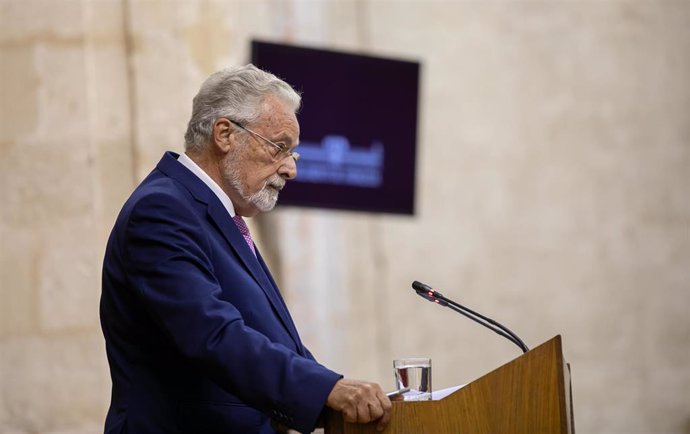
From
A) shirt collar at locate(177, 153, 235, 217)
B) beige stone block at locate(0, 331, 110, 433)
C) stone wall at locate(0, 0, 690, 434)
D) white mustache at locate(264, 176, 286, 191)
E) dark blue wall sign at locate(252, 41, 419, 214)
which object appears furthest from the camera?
stone wall at locate(0, 0, 690, 434)

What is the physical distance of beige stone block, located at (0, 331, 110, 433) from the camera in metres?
5.37

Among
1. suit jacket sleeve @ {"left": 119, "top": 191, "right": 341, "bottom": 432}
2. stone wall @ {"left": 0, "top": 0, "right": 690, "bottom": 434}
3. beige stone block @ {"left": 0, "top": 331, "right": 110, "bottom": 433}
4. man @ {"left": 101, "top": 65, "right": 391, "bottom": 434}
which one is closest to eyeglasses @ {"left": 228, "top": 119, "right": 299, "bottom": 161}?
man @ {"left": 101, "top": 65, "right": 391, "bottom": 434}

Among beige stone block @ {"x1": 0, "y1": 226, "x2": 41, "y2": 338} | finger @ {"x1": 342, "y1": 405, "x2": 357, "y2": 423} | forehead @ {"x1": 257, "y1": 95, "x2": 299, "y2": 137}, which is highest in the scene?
forehead @ {"x1": 257, "y1": 95, "x2": 299, "y2": 137}

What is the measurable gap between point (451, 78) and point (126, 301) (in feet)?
21.5

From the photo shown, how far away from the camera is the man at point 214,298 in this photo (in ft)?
9.40

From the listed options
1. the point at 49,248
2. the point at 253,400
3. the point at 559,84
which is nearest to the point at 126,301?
the point at 253,400

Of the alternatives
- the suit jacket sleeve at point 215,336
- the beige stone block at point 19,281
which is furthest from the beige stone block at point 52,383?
the suit jacket sleeve at point 215,336

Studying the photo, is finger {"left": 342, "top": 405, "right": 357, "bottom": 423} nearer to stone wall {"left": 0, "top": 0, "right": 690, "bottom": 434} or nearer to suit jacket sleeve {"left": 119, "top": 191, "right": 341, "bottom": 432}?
suit jacket sleeve {"left": 119, "top": 191, "right": 341, "bottom": 432}

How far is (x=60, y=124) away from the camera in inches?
217

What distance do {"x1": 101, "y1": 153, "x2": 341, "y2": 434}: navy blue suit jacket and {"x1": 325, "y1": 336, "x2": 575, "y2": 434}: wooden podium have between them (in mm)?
219

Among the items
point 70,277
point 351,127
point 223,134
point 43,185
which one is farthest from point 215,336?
point 351,127

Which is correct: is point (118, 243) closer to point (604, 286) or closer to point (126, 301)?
point (126, 301)

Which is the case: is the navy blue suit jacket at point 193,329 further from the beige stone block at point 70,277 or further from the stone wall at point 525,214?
the stone wall at point 525,214

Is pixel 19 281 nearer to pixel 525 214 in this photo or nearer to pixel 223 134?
pixel 223 134
